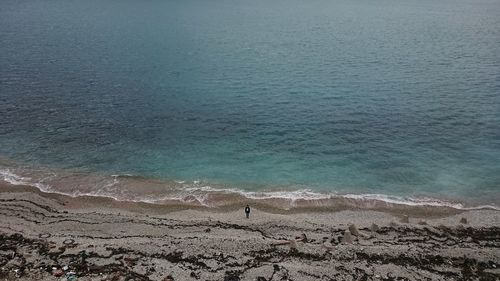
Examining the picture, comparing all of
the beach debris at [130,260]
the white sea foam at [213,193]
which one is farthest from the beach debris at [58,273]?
the white sea foam at [213,193]

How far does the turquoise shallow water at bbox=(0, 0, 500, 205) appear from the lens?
40844 mm

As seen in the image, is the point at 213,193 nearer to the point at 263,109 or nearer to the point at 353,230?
the point at 353,230

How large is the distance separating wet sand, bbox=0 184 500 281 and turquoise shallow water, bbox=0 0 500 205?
5093mm

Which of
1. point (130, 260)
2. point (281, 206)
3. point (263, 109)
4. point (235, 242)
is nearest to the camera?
point (130, 260)

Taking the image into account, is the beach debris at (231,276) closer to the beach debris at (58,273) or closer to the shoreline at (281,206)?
the shoreline at (281,206)

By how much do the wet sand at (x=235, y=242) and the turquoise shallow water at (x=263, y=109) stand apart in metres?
5.09

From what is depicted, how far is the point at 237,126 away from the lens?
164 feet

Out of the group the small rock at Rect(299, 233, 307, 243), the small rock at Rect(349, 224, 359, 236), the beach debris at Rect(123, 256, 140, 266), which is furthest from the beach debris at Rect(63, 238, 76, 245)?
the small rock at Rect(349, 224, 359, 236)

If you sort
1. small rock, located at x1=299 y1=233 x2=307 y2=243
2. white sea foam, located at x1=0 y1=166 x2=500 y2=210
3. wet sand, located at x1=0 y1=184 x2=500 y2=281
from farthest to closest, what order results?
white sea foam, located at x1=0 y1=166 x2=500 y2=210 < small rock, located at x1=299 y1=233 x2=307 y2=243 < wet sand, located at x1=0 y1=184 x2=500 y2=281

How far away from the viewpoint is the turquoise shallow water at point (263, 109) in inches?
1608

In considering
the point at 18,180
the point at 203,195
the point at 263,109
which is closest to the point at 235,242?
the point at 203,195

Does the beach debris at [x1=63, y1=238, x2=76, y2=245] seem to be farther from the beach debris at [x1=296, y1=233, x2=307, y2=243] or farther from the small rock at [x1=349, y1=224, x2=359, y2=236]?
the small rock at [x1=349, y1=224, x2=359, y2=236]

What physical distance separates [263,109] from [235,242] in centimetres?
2865

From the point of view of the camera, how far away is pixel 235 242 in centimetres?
2942
